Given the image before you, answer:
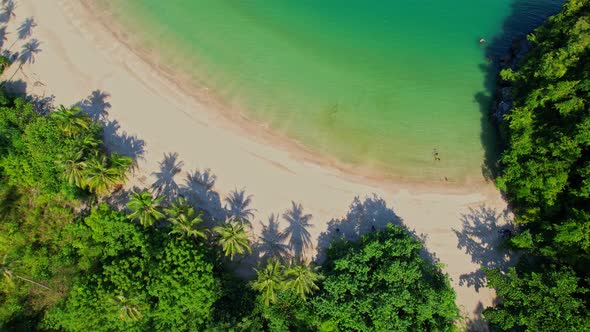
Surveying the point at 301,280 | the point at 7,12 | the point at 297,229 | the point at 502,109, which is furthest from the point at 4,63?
the point at 502,109

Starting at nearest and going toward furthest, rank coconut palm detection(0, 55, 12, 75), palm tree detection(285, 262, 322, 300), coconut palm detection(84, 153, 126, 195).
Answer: palm tree detection(285, 262, 322, 300) < coconut palm detection(84, 153, 126, 195) < coconut palm detection(0, 55, 12, 75)

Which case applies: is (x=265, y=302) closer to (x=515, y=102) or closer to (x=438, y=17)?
(x=515, y=102)

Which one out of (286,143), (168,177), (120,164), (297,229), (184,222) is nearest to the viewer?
(184,222)

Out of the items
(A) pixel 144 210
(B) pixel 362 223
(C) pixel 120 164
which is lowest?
(A) pixel 144 210

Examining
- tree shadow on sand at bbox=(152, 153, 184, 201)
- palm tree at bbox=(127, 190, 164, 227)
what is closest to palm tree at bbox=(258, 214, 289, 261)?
palm tree at bbox=(127, 190, 164, 227)

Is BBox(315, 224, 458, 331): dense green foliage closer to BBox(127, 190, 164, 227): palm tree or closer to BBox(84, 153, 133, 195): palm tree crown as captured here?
BBox(127, 190, 164, 227): palm tree

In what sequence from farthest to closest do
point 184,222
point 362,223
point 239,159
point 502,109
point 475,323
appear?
1. point 502,109
2. point 239,159
3. point 362,223
4. point 475,323
5. point 184,222

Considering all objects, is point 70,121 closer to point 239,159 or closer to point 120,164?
point 120,164
